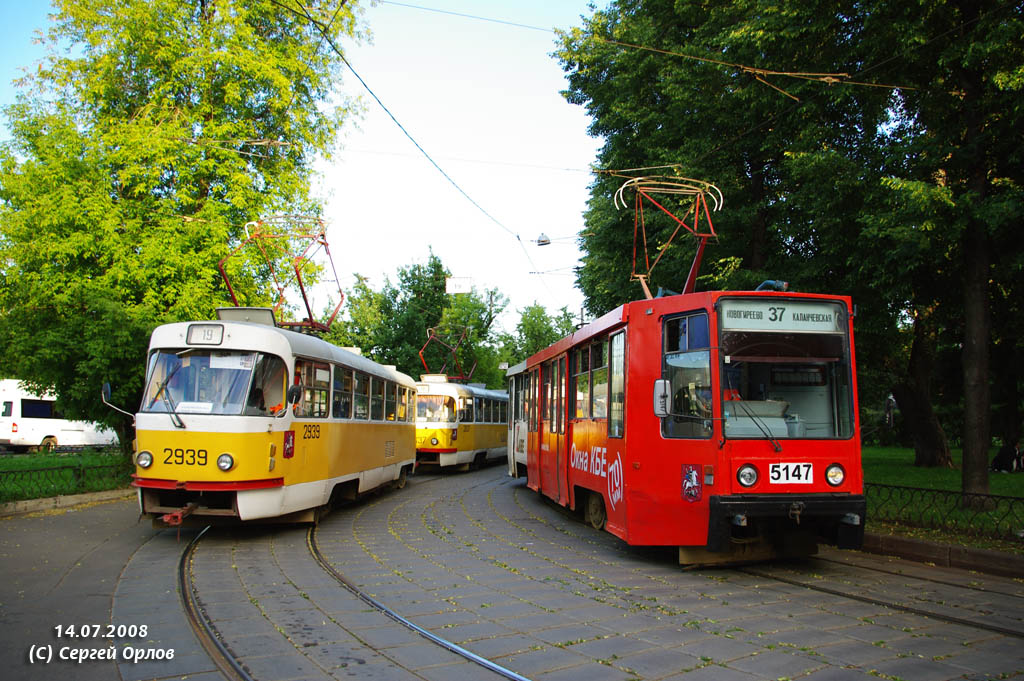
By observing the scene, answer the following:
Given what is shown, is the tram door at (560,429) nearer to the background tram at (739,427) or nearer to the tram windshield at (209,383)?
the background tram at (739,427)

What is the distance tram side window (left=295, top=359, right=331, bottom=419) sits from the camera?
10594 mm

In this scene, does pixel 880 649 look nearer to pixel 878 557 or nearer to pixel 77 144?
pixel 878 557

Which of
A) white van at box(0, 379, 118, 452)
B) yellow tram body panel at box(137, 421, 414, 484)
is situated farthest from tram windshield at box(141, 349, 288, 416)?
white van at box(0, 379, 118, 452)

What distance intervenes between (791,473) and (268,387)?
6450mm

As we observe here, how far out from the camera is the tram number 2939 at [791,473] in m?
7.70

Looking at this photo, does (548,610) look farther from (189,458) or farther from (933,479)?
(933,479)

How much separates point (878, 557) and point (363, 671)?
725cm

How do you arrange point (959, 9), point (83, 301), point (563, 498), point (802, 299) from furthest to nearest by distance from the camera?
point (83, 301) < point (563, 498) < point (959, 9) < point (802, 299)

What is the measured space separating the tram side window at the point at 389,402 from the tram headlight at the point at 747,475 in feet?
31.8

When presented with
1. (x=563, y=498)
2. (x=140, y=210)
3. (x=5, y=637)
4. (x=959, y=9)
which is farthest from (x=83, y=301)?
(x=959, y=9)

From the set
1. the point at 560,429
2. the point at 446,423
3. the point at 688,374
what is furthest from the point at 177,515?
the point at 446,423

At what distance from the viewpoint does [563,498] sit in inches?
486

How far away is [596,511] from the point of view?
37.2 ft

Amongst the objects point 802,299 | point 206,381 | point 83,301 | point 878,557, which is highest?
point 83,301
